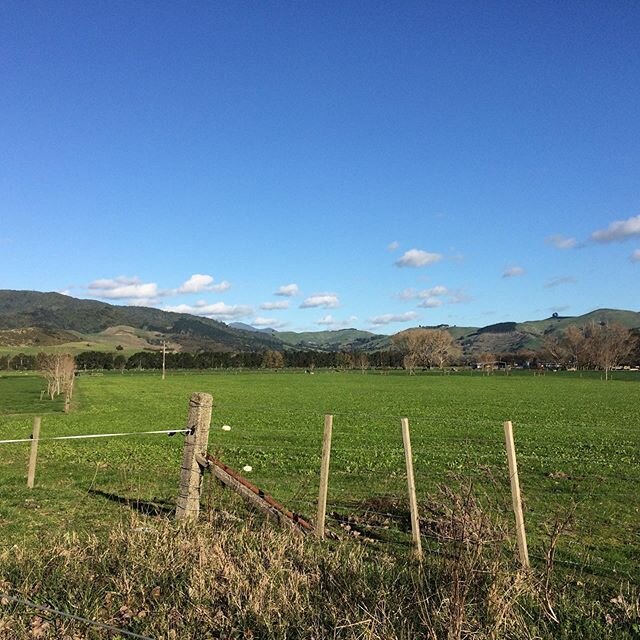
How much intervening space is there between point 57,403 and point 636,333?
168798 millimetres

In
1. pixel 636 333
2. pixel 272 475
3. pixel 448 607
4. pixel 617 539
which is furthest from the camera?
pixel 636 333

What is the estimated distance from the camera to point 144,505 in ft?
34.7

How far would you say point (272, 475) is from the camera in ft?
48.9

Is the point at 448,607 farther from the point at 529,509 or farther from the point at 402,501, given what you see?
the point at 529,509

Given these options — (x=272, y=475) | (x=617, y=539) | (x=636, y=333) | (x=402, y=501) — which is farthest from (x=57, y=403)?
(x=636, y=333)

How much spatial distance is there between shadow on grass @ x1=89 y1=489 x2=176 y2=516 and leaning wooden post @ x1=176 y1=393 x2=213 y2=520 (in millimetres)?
1227

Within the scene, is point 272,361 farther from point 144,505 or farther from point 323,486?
point 323,486

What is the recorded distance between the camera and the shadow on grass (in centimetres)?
991

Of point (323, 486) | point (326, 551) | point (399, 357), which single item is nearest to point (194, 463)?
point (323, 486)

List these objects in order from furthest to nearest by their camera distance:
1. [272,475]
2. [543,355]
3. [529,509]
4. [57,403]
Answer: [543,355], [57,403], [272,475], [529,509]

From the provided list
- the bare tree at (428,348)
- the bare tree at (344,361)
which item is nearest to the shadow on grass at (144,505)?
the bare tree at (344,361)

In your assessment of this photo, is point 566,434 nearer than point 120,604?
No

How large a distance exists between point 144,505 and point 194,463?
2910 millimetres

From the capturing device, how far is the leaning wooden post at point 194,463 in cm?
831
